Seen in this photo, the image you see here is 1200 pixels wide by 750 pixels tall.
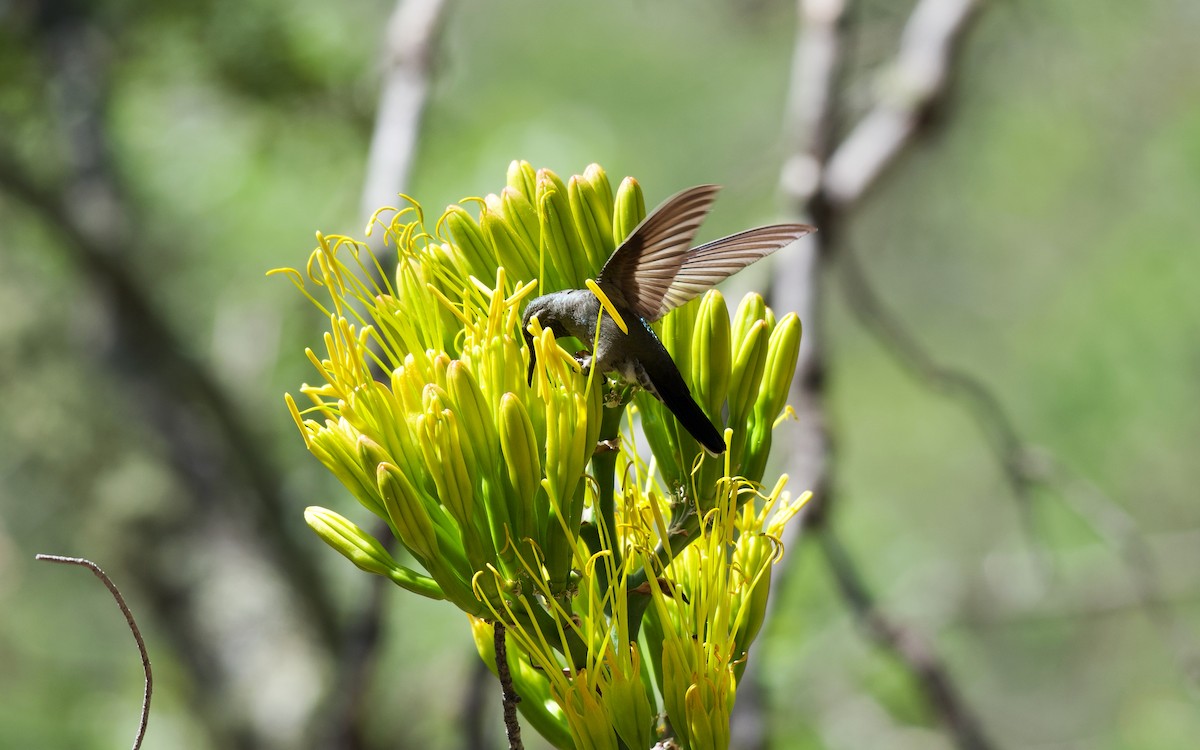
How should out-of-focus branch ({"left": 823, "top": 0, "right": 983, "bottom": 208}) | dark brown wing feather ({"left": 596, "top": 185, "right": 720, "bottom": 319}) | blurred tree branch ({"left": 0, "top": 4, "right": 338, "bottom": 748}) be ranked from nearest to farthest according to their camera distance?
1. dark brown wing feather ({"left": 596, "top": 185, "right": 720, "bottom": 319})
2. out-of-focus branch ({"left": 823, "top": 0, "right": 983, "bottom": 208})
3. blurred tree branch ({"left": 0, "top": 4, "right": 338, "bottom": 748})

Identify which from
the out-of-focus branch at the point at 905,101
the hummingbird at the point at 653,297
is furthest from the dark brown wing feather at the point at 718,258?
the out-of-focus branch at the point at 905,101

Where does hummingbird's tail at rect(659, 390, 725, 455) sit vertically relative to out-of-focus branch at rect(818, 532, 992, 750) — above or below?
above

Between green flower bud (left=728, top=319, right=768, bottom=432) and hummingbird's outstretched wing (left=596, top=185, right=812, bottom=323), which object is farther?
green flower bud (left=728, top=319, right=768, bottom=432)

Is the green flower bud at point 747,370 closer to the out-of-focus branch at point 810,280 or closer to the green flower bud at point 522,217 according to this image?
the green flower bud at point 522,217

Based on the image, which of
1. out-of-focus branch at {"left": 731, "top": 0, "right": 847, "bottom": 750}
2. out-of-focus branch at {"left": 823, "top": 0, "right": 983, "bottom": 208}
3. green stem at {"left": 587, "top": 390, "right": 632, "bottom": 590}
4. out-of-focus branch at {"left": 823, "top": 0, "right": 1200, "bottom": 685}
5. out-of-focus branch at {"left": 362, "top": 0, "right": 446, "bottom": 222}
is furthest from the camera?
out-of-focus branch at {"left": 823, "top": 0, "right": 983, "bottom": 208}

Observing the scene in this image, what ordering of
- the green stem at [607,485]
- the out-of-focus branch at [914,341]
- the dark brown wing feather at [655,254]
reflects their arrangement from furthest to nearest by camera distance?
the out-of-focus branch at [914,341] < the green stem at [607,485] < the dark brown wing feather at [655,254]

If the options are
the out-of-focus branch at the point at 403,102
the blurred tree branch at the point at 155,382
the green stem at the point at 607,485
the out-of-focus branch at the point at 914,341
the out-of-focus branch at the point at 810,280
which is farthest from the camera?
the blurred tree branch at the point at 155,382

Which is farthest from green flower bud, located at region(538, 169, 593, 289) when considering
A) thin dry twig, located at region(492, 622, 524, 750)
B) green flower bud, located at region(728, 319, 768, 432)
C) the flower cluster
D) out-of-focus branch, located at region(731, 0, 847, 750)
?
out-of-focus branch, located at region(731, 0, 847, 750)

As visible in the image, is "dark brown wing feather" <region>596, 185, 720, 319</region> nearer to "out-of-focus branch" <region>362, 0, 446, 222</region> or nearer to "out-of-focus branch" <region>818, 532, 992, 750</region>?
"out-of-focus branch" <region>362, 0, 446, 222</region>
